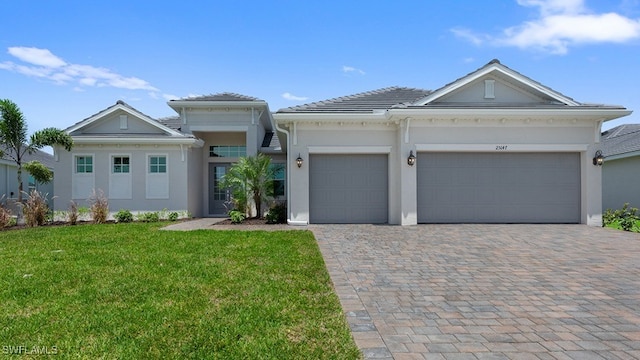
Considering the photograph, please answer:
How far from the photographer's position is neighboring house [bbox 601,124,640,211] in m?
14.8

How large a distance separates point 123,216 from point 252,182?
5.24 metres

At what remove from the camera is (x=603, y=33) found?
34.3 ft

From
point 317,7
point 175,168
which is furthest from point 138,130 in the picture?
point 317,7

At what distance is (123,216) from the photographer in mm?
13180

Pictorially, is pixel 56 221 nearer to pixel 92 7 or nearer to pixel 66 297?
pixel 92 7

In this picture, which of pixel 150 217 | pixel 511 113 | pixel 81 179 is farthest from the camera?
pixel 81 179

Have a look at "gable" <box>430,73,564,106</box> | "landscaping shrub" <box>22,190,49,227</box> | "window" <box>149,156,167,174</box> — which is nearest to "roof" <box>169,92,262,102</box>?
"window" <box>149,156,167,174</box>

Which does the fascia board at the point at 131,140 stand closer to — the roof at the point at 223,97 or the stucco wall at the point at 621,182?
the roof at the point at 223,97

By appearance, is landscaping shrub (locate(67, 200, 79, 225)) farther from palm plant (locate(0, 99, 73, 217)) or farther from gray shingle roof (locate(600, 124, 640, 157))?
gray shingle roof (locate(600, 124, 640, 157))

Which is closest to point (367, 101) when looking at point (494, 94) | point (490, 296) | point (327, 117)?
point (327, 117)

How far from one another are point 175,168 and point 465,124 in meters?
10.9

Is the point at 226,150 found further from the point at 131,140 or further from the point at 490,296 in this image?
the point at 490,296

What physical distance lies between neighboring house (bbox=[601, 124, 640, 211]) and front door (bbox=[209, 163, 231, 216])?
694 inches

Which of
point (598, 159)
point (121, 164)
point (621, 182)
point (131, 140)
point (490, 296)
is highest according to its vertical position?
point (131, 140)
